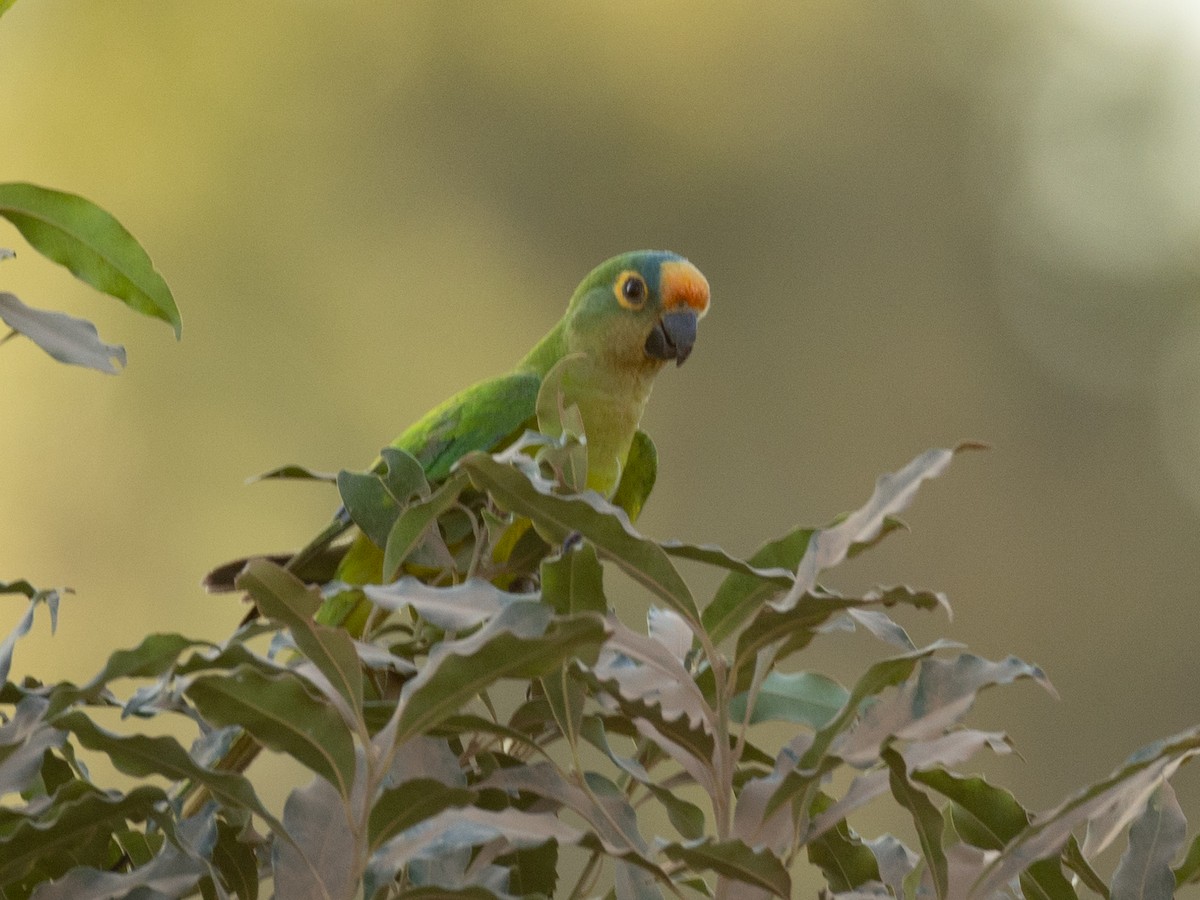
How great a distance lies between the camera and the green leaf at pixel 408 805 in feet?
1.50

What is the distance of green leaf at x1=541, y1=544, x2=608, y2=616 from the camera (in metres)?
0.53

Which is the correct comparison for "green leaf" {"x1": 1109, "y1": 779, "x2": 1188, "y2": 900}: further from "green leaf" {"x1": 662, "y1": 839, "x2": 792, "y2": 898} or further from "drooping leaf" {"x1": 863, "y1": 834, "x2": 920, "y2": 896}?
"green leaf" {"x1": 662, "y1": 839, "x2": 792, "y2": 898}

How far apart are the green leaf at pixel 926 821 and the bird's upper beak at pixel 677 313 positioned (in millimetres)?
1198

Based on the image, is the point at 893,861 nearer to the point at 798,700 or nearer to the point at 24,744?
Answer: the point at 798,700

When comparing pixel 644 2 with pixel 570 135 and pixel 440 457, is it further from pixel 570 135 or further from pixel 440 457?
pixel 440 457

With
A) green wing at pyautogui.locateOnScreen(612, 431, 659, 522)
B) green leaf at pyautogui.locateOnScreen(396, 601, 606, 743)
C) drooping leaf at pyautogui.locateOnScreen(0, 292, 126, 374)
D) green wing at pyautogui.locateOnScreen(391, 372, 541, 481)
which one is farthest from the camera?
green wing at pyautogui.locateOnScreen(612, 431, 659, 522)

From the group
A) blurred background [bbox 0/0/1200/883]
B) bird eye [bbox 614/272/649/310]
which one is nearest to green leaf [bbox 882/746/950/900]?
bird eye [bbox 614/272/649/310]

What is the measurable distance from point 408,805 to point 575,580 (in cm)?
12

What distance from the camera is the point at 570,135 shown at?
7633 millimetres

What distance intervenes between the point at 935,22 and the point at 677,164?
218cm

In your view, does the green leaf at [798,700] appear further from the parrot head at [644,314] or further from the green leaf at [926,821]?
the parrot head at [644,314]

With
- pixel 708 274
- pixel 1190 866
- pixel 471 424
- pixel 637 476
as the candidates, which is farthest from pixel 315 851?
pixel 708 274

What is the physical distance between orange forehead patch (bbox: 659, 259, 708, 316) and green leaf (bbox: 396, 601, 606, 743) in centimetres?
132

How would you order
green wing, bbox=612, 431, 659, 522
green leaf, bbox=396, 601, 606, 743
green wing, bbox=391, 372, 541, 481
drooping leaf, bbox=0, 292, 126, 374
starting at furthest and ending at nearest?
green wing, bbox=612, 431, 659, 522 → green wing, bbox=391, 372, 541, 481 → drooping leaf, bbox=0, 292, 126, 374 → green leaf, bbox=396, 601, 606, 743
